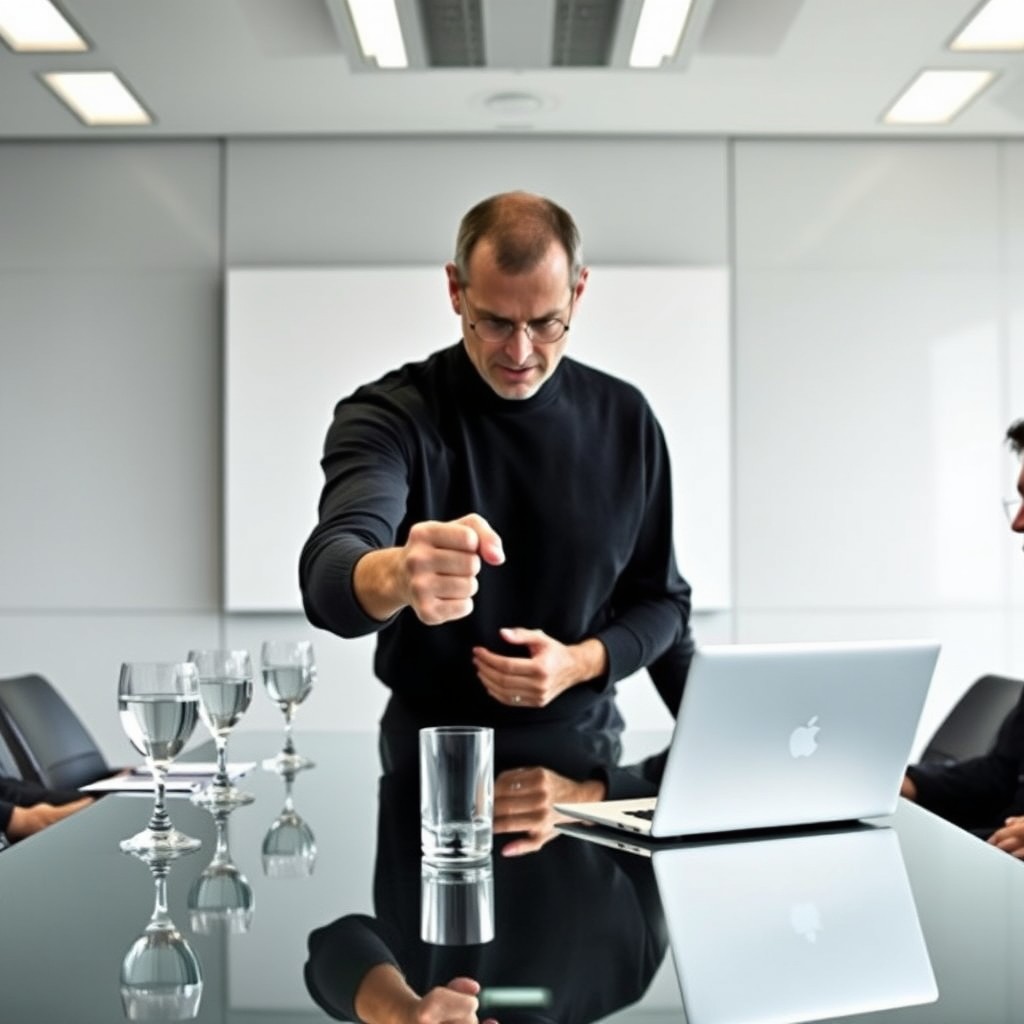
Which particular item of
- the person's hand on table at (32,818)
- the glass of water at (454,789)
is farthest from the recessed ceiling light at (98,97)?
the glass of water at (454,789)

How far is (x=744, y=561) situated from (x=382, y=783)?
423 cm

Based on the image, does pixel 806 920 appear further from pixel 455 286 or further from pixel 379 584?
pixel 455 286

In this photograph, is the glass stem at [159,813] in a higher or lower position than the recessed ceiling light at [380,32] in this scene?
lower

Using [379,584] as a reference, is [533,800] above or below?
below

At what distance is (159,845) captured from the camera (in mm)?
1711

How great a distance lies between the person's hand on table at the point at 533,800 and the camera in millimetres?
1756

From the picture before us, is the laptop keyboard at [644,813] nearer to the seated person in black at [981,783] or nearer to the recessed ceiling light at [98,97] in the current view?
the seated person in black at [981,783]

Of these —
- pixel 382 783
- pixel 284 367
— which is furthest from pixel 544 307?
pixel 284 367

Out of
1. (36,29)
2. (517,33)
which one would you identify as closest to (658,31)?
(517,33)

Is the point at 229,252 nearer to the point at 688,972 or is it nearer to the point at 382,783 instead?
the point at 382,783

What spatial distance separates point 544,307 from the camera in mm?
2436

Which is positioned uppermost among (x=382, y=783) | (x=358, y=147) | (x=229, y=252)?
(x=358, y=147)

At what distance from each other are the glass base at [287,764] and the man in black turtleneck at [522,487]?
0.22 metres

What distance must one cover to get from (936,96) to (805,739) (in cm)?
458
